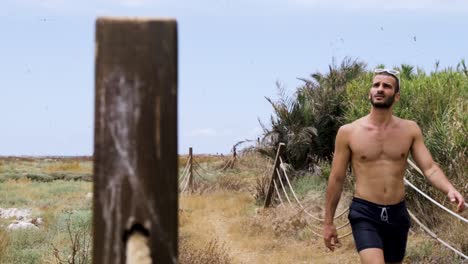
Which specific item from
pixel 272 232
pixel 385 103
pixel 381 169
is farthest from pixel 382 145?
pixel 272 232

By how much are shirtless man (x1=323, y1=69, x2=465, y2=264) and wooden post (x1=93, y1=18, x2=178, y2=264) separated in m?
3.21

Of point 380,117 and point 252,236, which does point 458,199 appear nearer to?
point 380,117

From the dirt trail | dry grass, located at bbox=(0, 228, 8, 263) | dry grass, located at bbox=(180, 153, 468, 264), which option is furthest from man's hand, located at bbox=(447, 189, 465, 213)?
dry grass, located at bbox=(0, 228, 8, 263)

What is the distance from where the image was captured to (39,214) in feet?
48.4

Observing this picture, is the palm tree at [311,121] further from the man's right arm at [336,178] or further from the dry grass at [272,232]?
the man's right arm at [336,178]

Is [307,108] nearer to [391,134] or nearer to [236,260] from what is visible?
[236,260]

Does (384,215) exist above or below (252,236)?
above

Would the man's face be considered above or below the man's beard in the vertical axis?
above

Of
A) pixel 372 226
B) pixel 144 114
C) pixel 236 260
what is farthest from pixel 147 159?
pixel 236 260

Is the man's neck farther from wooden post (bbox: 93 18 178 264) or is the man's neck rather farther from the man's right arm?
wooden post (bbox: 93 18 178 264)

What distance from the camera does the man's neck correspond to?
490cm

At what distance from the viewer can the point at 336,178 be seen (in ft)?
16.3

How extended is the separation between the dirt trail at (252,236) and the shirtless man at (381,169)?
14.4 ft

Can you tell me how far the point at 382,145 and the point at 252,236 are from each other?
7431 mm
